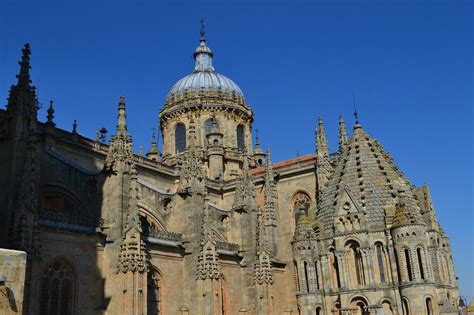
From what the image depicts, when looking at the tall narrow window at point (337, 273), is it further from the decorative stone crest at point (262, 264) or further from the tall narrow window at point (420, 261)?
the tall narrow window at point (420, 261)

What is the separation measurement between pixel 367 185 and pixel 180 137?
21.8 m

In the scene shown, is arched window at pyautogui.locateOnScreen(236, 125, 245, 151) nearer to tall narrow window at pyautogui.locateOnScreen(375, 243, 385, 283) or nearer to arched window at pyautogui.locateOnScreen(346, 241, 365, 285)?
arched window at pyautogui.locateOnScreen(346, 241, 365, 285)

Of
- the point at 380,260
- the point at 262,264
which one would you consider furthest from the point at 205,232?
the point at 380,260

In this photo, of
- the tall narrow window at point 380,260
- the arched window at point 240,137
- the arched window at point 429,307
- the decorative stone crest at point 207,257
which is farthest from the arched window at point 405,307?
the arched window at point 240,137

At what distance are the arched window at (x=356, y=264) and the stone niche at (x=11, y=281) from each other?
21310 mm

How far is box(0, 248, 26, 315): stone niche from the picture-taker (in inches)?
393

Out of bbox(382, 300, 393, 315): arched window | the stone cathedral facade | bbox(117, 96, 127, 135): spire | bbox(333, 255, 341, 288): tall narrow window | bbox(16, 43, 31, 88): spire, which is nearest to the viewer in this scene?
the stone cathedral facade

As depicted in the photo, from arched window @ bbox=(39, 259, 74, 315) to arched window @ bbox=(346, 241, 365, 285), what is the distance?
49.5 ft

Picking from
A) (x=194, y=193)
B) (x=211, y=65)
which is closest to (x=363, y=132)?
(x=194, y=193)

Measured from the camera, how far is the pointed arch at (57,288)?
783 inches

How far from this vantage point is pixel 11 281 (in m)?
10.1

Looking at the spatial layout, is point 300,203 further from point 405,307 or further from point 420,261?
point 405,307

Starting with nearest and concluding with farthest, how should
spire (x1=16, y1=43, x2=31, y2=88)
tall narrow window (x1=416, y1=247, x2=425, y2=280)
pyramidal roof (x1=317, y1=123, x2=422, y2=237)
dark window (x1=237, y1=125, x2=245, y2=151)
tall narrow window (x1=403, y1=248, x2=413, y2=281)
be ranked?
spire (x1=16, y1=43, x2=31, y2=88), tall narrow window (x1=416, y1=247, x2=425, y2=280), tall narrow window (x1=403, y1=248, x2=413, y2=281), pyramidal roof (x1=317, y1=123, x2=422, y2=237), dark window (x1=237, y1=125, x2=245, y2=151)

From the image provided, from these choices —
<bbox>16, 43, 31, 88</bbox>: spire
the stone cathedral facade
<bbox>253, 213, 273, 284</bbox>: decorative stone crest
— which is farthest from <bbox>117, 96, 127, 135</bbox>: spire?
<bbox>253, 213, 273, 284</bbox>: decorative stone crest
